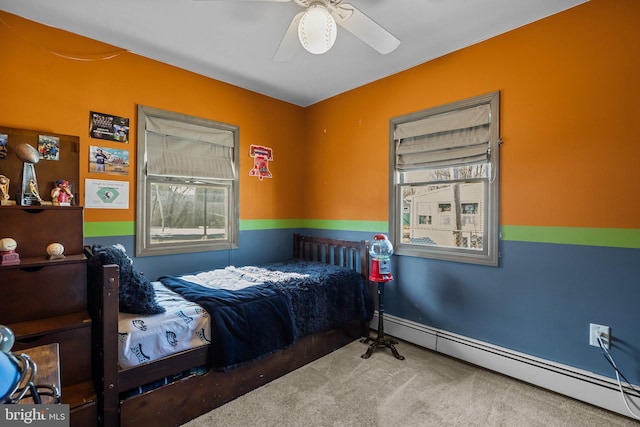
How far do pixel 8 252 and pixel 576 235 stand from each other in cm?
337

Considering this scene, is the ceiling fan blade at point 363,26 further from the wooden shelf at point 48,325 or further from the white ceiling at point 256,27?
the wooden shelf at point 48,325

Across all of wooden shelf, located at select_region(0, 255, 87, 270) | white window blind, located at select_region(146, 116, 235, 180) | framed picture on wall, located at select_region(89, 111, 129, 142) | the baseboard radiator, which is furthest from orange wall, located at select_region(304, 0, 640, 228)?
wooden shelf, located at select_region(0, 255, 87, 270)

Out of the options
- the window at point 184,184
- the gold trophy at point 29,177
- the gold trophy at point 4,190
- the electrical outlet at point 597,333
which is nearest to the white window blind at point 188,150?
the window at point 184,184

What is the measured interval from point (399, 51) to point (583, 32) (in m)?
1.23

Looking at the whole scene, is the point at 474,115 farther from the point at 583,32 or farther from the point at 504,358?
the point at 504,358

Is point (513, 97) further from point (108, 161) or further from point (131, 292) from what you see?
point (108, 161)

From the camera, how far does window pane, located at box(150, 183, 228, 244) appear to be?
2859 millimetres

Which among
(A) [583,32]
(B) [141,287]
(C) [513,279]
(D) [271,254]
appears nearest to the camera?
(B) [141,287]

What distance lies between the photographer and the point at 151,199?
280 cm

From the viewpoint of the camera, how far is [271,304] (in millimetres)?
2242

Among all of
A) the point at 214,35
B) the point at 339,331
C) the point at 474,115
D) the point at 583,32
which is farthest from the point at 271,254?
the point at 583,32

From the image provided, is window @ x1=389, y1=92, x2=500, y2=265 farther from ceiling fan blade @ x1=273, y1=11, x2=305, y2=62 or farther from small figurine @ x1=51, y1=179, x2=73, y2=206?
small figurine @ x1=51, y1=179, x2=73, y2=206

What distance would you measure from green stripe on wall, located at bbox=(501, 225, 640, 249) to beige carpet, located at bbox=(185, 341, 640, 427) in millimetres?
1033

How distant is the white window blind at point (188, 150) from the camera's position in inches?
109
